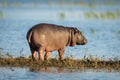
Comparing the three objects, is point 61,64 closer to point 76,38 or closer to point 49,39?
point 49,39

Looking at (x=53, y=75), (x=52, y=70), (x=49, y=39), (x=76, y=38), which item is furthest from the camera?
(x=76, y=38)

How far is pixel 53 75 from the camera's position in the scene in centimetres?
1308

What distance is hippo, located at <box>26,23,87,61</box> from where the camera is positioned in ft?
48.9

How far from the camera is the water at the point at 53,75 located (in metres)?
12.7

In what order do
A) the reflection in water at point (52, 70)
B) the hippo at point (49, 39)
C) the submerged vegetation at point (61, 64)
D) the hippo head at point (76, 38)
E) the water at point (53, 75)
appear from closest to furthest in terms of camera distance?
the water at point (53, 75) < the reflection in water at point (52, 70) < the submerged vegetation at point (61, 64) < the hippo at point (49, 39) < the hippo head at point (76, 38)

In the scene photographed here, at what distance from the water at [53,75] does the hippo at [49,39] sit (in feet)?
4.23

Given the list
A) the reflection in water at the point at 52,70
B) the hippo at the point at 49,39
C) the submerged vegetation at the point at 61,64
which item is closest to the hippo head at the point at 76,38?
the hippo at the point at 49,39

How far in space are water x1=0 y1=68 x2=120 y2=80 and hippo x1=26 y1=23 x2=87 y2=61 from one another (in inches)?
50.7

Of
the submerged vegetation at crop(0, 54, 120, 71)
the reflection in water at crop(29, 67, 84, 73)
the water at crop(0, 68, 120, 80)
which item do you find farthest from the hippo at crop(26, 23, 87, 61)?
the water at crop(0, 68, 120, 80)

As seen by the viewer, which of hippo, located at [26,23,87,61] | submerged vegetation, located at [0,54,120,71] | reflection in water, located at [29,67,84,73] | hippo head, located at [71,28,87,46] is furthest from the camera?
hippo head, located at [71,28,87,46]

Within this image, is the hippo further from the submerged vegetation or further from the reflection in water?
the reflection in water

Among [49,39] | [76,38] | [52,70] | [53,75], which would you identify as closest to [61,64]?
[52,70]

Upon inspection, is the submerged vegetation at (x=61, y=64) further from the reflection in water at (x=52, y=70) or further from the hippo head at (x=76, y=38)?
the hippo head at (x=76, y=38)

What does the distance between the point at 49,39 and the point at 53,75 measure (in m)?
2.40
